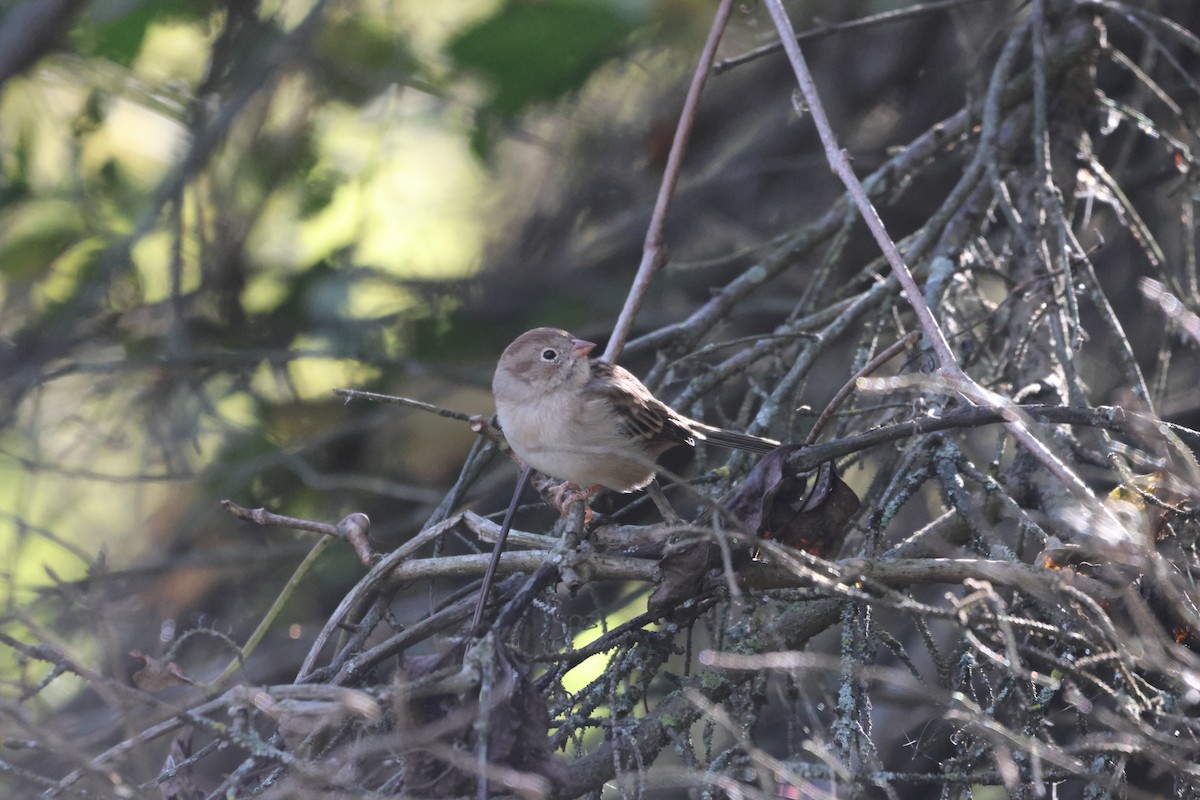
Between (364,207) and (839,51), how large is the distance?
7.66 feet

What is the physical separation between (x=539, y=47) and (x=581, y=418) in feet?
4.71

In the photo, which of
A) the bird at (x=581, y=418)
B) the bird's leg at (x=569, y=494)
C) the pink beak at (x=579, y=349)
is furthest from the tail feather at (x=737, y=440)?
the pink beak at (x=579, y=349)

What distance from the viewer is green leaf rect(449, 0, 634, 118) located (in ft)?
12.8

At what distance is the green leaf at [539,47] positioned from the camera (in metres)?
3.90

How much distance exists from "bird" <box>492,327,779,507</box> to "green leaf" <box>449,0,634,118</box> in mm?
1048

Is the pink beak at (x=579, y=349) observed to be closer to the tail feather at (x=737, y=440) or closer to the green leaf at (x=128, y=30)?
the tail feather at (x=737, y=440)

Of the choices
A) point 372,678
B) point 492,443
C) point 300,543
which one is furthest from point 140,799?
point 300,543

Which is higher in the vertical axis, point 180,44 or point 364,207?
point 180,44

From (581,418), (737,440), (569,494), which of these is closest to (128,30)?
(581,418)

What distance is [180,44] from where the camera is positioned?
17.7 feet

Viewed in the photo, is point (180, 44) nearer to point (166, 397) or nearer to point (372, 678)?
point (166, 397)

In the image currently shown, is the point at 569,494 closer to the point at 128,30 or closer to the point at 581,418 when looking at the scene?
the point at 581,418

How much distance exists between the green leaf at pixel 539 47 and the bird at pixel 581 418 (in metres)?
1.05

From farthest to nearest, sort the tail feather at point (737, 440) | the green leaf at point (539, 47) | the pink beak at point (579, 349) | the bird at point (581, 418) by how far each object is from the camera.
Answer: the green leaf at point (539, 47) < the pink beak at point (579, 349) < the bird at point (581, 418) < the tail feather at point (737, 440)
